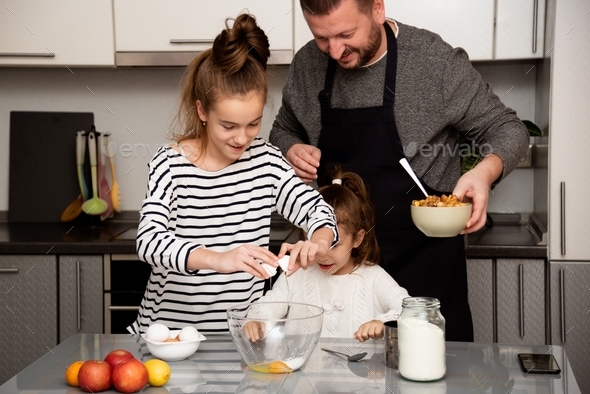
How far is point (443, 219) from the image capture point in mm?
1525

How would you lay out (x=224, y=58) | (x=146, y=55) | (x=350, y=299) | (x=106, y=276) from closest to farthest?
(x=224, y=58), (x=350, y=299), (x=106, y=276), (x=146, y=55)

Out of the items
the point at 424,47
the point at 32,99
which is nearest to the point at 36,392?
the point at 424,47

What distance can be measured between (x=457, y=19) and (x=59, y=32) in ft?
4.69

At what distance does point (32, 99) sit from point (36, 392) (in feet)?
6.96

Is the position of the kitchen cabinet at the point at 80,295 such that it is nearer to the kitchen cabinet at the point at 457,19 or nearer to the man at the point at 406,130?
the man at the point at 406,130

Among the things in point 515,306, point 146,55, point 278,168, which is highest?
point 146,55

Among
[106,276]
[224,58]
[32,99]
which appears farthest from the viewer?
[32,99]

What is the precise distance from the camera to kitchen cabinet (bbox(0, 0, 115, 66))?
265 cm

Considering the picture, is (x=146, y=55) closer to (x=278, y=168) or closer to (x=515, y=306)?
(x=278, y=168)

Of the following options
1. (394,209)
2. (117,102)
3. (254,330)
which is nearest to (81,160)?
(117,102)

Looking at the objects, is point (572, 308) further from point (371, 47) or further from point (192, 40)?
point (192, 40)

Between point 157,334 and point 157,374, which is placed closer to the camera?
point 157,374

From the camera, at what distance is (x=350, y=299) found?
173 centimetres

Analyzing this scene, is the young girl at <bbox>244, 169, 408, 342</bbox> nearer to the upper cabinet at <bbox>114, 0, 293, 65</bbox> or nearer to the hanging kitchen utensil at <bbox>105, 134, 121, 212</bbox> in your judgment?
the upper cabinet at <bbox>114, 0, 293, 65</bbox>
